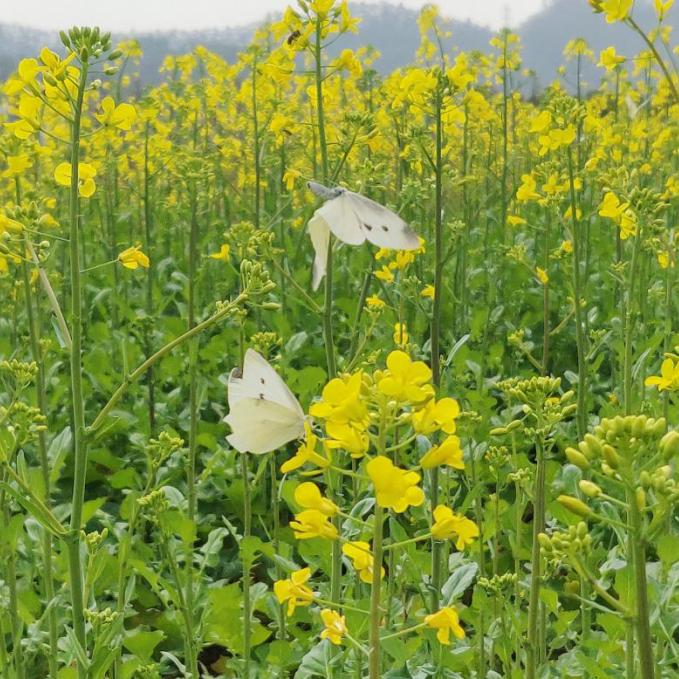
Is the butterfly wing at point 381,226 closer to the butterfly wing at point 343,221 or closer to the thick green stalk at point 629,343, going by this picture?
the butterfly wing at point 343,221

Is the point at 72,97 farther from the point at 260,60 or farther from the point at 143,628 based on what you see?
the point at 260,60

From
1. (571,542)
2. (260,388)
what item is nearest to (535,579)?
(571,542)

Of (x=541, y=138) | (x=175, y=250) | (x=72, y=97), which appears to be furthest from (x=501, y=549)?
(x=175, y=250)

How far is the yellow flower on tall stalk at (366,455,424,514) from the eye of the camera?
135 centimetres

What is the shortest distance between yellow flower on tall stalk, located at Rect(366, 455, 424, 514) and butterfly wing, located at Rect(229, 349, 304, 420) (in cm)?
25

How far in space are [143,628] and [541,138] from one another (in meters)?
2.61

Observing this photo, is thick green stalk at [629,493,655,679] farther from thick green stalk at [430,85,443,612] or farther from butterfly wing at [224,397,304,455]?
thick green stalk at [430,85,443,612]

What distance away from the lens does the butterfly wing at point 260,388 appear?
1.56 meters

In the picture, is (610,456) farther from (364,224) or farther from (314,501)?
(364,224)

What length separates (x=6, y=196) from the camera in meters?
11.4

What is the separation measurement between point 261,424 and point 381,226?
417 mm

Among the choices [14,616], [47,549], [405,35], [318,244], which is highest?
[405,35]

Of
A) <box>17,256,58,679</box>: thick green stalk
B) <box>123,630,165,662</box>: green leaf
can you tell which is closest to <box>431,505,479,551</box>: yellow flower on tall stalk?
<box>17,256,58,679</box>: thick green stalk

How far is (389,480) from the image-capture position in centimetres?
137
